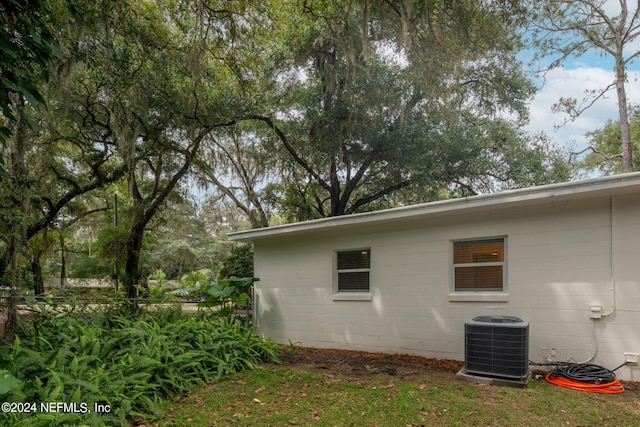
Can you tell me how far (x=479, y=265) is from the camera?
5828 mm

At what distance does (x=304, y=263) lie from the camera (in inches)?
311

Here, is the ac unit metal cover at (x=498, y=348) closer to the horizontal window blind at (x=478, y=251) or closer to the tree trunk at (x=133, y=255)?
the horizontal window blind at (x=478, y=251)

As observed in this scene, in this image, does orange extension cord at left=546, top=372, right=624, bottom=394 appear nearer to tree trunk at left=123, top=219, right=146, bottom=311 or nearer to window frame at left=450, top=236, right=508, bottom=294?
window frame at left=450, top=236, right=508, bottom=294

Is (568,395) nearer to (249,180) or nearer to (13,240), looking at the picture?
(13,240)

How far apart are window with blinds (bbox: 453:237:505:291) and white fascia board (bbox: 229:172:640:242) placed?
0.56 m

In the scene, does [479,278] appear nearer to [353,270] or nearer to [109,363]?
[353,270]

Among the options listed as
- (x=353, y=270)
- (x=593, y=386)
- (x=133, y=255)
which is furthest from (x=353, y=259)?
(x=133, y=255)

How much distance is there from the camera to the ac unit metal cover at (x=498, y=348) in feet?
14.7

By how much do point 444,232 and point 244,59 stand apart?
580 centimetres

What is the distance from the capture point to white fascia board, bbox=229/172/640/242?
4488mm

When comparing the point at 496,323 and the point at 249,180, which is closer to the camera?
the point at 496,323

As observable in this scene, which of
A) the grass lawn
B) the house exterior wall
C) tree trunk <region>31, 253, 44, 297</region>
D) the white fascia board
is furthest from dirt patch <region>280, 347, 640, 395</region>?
tree trunk <region>31, 253, 44, 297</region>

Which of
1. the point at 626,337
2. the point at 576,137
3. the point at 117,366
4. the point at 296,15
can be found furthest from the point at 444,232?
the point at 576,137

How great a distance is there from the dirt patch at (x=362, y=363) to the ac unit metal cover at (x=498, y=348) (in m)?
0.62
